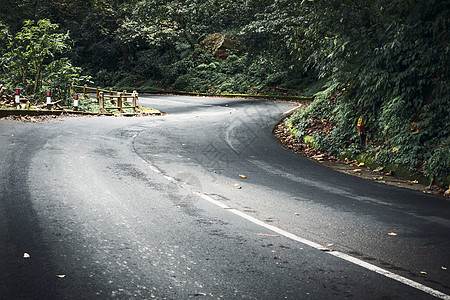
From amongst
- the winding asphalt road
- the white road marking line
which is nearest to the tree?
the winding asphalt road

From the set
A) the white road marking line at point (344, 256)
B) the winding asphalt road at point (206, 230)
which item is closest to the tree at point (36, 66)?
the winding asphalt road at point (206, 230)

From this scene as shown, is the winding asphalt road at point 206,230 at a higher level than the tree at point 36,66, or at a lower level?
lower

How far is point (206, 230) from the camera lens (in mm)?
5445

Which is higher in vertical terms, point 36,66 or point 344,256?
point 36,66

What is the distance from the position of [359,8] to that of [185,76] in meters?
27.7

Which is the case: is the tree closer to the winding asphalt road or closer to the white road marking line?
the winding asphalt road

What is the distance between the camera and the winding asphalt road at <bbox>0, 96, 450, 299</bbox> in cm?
394

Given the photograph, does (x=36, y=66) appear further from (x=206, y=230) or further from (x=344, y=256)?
(x=344, y=256)

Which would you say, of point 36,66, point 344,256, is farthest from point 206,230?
point 36,66

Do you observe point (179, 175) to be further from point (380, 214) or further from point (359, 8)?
point (359, 8)

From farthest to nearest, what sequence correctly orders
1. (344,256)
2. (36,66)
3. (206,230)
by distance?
(36,66), (206,230), (344,256)

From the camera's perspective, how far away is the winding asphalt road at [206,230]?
3.94 metres

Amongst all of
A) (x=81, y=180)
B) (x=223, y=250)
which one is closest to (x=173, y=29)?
(x=81, y=180)

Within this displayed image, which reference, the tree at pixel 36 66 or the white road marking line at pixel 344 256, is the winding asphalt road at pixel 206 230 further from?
the tree at pixel 36 66
